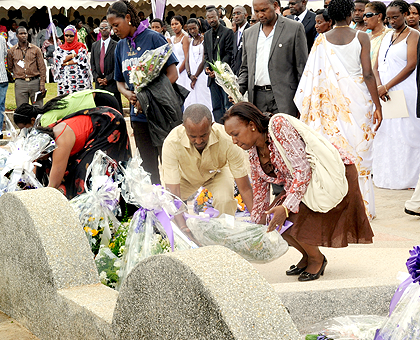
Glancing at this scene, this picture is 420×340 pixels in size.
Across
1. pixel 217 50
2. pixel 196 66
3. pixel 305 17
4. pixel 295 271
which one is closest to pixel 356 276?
pixel 295 271

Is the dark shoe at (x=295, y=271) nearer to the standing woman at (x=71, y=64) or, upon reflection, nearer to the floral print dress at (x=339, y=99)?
the floral print dress at (x=339, y=99)

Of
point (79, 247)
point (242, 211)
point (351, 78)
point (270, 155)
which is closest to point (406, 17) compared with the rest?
point (351, 78)

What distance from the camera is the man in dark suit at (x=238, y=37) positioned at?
8.54 metres

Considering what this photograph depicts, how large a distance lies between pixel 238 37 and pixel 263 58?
380cm

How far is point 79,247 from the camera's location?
3045 millimetres

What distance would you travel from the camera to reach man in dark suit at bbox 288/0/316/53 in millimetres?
7461

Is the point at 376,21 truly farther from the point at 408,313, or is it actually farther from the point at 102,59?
the point at 408,313

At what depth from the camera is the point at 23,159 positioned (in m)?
4.16

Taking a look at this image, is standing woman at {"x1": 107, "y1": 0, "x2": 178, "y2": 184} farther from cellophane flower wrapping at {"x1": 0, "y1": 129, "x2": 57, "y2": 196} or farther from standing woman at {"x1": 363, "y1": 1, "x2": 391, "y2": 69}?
standing woman at {"x1": 363, "y1": 1, "x2": 391, "y2": 69}

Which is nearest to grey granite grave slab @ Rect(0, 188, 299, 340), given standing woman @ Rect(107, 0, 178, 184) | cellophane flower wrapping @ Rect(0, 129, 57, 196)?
cellophane flower wrapping @ Rect(0, 129, 57, 196)

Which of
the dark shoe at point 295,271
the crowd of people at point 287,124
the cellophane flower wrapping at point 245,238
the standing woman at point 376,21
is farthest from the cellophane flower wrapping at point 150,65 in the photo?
the standing woman at point 376,21

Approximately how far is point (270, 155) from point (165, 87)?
1.99m

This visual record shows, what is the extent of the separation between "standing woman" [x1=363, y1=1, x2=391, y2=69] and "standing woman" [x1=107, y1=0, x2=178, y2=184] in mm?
2532

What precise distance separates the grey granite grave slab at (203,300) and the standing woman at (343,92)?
346 centimetres
